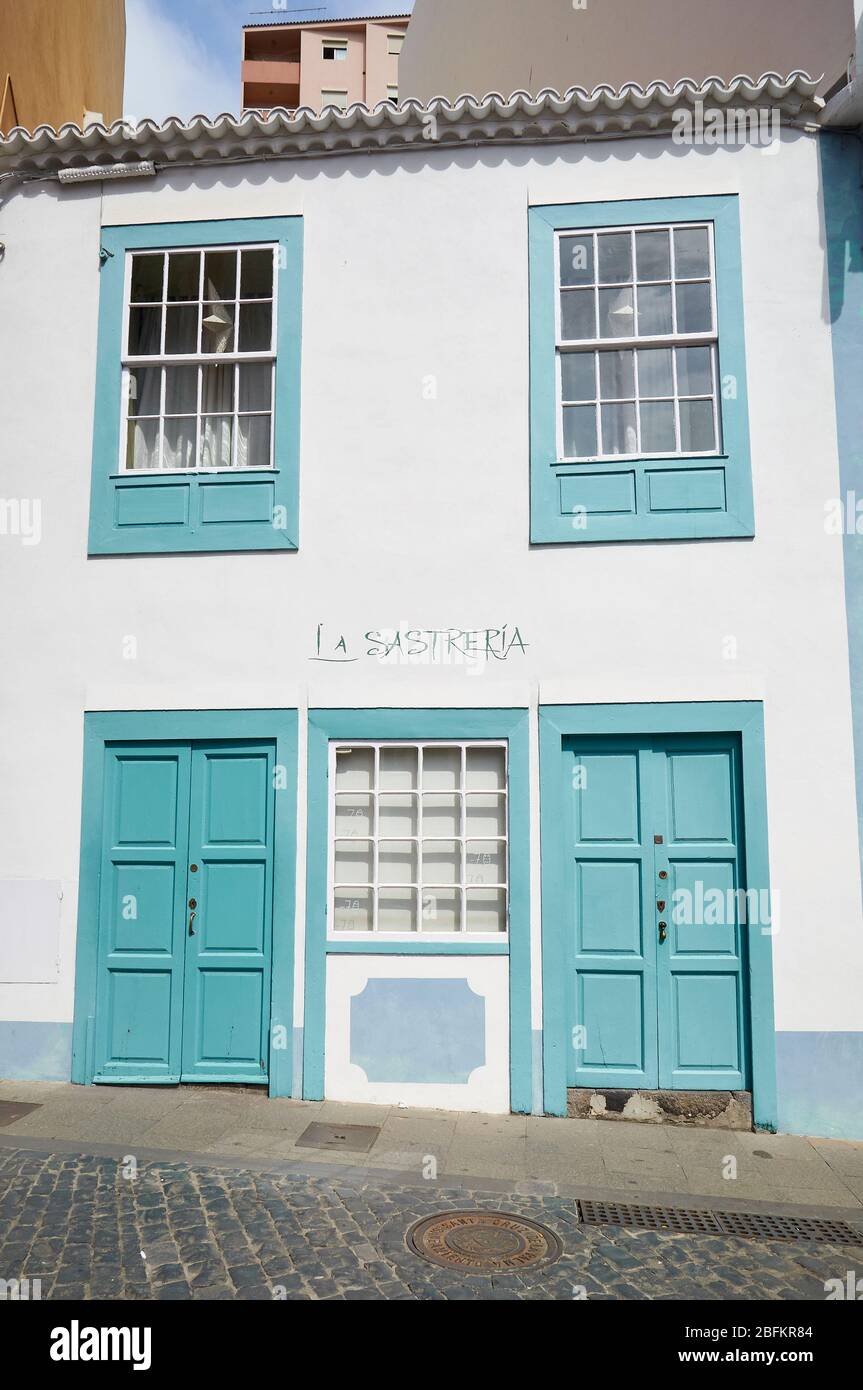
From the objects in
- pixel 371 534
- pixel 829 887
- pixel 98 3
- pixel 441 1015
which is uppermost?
pixel 98 3

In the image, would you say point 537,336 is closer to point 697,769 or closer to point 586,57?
point 697,769

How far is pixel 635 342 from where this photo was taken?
7.33 m

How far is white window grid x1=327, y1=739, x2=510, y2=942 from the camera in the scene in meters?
7.03

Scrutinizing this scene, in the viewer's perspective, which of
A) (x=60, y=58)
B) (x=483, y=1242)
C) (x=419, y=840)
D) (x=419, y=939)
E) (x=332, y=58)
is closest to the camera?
(x=483, y=1242)

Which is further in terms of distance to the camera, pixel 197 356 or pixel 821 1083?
pixel 197 356

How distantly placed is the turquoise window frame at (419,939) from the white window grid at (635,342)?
189 cm

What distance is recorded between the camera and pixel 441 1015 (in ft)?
22.5

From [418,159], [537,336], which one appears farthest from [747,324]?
[418,159]

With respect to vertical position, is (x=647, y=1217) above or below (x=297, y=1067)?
below

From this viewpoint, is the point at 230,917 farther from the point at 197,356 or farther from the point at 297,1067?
the point at 197,356

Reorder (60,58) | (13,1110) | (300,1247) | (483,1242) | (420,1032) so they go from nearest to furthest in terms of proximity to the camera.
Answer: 1. (300,1247)
2. (483,1242)
3. (13,1110)
4. (420,1032)
5. (60,58)

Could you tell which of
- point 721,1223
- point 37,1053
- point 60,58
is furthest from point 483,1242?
point 60,58

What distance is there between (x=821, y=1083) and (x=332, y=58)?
1636 inches

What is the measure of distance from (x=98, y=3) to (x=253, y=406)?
814cm
